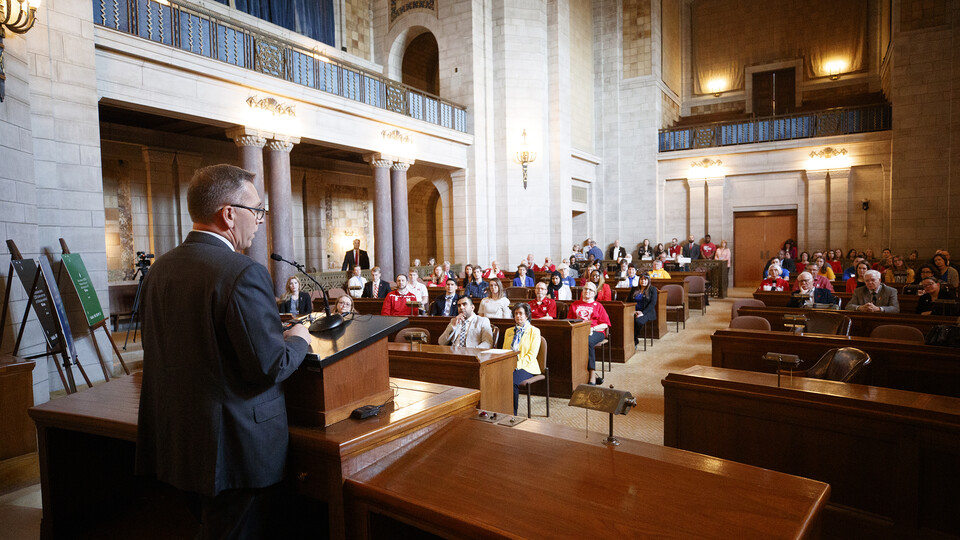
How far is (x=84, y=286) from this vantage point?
210 inches

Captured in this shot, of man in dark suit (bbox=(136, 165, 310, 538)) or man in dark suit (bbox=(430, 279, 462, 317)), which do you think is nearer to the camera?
man in dark suit (bbox=(136, 165, 310, 538))

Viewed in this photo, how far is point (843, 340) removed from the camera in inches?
167

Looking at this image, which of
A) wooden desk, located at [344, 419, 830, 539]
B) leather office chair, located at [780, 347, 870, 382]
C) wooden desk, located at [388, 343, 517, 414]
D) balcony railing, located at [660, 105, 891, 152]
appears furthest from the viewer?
balcony railing, located at [660, 105, 891, 152]

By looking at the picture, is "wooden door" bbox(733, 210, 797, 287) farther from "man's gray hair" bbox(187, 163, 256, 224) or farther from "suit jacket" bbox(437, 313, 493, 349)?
"man's gray hair" bbox(187, 163, 256, 224)

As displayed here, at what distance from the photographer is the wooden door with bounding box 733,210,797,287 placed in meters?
16.1

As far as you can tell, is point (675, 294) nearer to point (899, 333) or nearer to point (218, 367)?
point (899, 333)

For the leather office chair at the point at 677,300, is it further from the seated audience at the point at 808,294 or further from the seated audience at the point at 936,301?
the seated audience at the point at 936,301

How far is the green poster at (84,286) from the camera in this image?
5194mm

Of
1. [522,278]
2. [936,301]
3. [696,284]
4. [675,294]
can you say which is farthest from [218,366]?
[696,284]

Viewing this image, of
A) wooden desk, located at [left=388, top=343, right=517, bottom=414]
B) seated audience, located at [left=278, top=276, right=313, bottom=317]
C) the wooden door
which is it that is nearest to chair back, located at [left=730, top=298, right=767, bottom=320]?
wooden desk, located at [left=388, top=343, right=517, bottom=414]

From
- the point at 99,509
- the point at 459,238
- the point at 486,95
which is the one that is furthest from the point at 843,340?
the point at 486,95

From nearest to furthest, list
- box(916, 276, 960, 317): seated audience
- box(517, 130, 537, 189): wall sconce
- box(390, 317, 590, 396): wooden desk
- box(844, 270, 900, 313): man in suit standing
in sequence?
box(916, 276, 960, 317): seated audience < box(390, 317, 590, 396): wooden desk < box(844, 270, 900, 313): man in suit standing < box(517, 130, 537, 189): wall sconce

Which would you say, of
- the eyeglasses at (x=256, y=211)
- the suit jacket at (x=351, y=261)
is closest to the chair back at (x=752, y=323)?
the eyeglasses at (x=256, y=211)

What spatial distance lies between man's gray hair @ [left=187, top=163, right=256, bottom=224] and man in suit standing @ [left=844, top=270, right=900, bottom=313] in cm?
649
